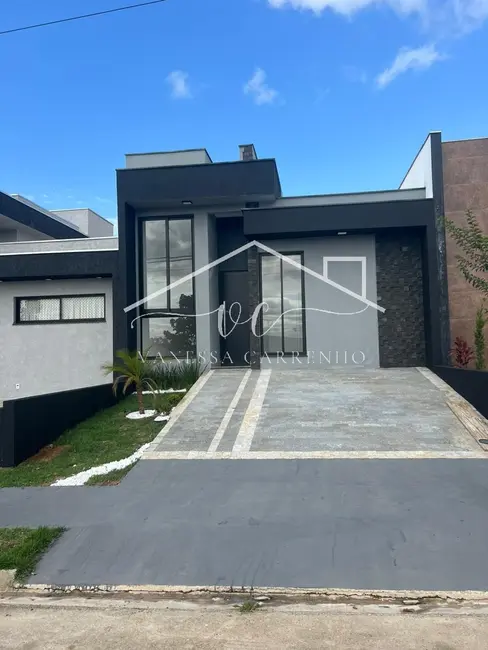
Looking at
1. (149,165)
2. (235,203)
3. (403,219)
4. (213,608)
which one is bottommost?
(213,608)

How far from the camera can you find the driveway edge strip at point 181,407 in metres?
7.21

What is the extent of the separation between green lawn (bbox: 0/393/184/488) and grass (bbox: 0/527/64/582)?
1383mm

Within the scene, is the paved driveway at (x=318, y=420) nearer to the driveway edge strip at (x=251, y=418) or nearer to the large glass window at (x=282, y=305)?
the driveway edge strip at (x=251, y=418)

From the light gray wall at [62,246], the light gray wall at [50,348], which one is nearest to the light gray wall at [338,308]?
the light gray wall at [50,348]

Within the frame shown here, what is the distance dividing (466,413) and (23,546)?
6802 mm

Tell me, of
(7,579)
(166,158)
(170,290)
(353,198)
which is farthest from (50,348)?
(7,579)

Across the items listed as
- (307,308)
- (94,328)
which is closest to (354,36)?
(307,308)

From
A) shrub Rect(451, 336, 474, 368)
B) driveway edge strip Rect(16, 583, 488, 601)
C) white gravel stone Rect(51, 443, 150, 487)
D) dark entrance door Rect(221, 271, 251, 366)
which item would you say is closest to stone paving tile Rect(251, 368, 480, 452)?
shrub Rect(451, 336, 474, 368)

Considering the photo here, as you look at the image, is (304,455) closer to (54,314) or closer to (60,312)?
(60,312)

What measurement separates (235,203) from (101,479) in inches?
346

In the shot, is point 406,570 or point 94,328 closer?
point 406,570

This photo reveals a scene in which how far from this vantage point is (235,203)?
12.9 m

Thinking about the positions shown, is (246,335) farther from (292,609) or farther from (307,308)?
(292,609)

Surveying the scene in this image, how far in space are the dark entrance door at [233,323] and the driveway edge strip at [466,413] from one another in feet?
17.5
